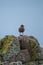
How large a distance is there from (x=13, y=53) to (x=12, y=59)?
19.9 inches

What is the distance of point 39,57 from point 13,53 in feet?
8.82

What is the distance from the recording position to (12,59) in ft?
62.8

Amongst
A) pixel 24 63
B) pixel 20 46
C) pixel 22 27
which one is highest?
pixel 22 27

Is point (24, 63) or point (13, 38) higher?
point (13, 38)

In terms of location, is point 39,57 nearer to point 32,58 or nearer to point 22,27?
point 32,58

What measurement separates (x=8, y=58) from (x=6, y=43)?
1.71 m

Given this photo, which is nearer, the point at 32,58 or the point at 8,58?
the point at 8,58

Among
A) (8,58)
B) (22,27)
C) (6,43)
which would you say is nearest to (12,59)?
(8,58)

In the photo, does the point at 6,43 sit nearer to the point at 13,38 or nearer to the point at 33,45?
the point at 13,38

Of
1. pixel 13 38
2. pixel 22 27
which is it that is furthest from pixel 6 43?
pixel 22 27

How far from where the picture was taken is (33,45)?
2062 cm

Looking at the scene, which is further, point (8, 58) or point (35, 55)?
point (35, 55)

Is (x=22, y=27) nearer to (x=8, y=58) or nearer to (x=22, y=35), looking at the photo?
(x=22, y=35)

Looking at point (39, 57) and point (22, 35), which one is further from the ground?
point (22, 35)
